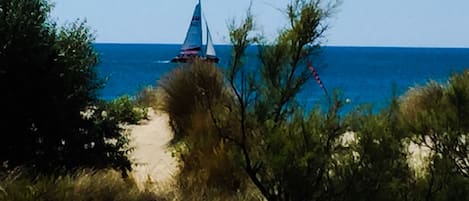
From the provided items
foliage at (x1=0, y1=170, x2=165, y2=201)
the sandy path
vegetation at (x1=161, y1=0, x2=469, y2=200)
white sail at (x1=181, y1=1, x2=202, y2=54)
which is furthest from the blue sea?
foliage at (x1=0, y1=170, x2=165, y2=201)

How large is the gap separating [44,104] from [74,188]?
1.43 meters

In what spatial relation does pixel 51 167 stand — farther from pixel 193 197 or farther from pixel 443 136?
pixel 443 136

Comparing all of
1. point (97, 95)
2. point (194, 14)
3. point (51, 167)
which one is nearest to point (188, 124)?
point (97, 95)

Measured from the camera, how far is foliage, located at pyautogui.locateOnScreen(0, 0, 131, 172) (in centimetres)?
961

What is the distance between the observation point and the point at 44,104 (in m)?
9.77

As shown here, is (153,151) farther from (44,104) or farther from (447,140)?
(447,140)

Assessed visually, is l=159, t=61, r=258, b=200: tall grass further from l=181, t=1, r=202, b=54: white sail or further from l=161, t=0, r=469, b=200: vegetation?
l=181, t=1, r=202, b=54: white sail

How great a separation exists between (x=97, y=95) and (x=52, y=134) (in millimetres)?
958

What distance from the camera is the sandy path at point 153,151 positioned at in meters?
11.9

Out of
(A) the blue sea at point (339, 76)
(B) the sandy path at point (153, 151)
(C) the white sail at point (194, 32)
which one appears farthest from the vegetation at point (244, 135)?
(C) the white sail at point (194, 32)

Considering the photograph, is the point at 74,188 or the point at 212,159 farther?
the point at 212,159

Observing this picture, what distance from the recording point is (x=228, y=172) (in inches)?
398

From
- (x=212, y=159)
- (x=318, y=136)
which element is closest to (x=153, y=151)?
(x=212, y=159)

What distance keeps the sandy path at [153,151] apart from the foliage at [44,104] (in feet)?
2.93
